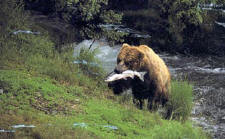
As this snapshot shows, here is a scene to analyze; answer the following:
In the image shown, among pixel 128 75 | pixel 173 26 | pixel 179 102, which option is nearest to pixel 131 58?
pixel 128 75

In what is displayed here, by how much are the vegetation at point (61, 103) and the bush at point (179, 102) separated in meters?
0.08

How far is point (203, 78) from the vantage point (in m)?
11.5

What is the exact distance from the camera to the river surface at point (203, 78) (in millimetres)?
8469

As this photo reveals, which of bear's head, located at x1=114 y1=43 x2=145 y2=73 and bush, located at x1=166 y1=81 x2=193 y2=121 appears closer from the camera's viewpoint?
bear's head, located at x1=114 y1=43 x2=145 y2=73

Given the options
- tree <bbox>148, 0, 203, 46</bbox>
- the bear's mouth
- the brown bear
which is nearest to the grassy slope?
the bear's mouth

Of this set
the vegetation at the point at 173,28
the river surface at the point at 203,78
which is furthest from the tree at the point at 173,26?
the river surface at the point at 203,78

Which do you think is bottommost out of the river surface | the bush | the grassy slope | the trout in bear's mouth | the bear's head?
the river surface

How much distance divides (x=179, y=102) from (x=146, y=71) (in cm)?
111

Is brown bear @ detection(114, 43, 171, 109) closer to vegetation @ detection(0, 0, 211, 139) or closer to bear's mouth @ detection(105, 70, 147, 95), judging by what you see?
bear's mouth @ detection(105, 70, 147, 95)

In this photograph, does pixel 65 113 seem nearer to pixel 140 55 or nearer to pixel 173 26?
pixel 140 55

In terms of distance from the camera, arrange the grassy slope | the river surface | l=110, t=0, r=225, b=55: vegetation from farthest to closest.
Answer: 1. l=110, t=0, r=225, b=55: vegetation
2. the river surface
3. the grassy slope

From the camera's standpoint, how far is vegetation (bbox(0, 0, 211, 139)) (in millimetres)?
5324

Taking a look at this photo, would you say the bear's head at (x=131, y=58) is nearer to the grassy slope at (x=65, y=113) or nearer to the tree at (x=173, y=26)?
the grassy slope at (x=65, y=113)

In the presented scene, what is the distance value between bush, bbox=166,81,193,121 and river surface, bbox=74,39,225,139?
42 centimetres
